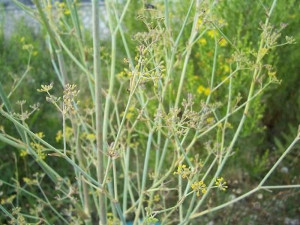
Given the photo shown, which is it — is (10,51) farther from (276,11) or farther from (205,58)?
(276,11)

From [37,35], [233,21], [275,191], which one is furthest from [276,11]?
[37,35]

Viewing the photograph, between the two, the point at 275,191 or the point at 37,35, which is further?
the point at 37,35

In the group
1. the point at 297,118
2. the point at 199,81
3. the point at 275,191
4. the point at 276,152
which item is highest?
the point at 199,81

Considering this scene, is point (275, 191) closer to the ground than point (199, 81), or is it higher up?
closer to the ground

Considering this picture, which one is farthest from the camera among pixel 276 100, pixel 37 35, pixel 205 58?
pixel 37 35

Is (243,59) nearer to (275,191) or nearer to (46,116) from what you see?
(275,191)

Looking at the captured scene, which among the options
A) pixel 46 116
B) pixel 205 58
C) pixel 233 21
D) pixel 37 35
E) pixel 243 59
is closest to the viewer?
pixel 243 59

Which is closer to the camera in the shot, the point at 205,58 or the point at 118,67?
the point at 205,58

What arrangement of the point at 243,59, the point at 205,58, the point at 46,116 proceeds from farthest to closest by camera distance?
the point at 46,116, the point at 205,58, the point at 243,59

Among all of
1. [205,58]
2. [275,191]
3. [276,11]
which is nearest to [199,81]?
[205,58]

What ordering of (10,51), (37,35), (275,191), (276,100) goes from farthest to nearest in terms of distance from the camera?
(37,35), (10,51), (276,100), (275,191)
